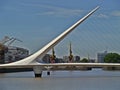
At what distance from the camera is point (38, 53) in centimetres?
4034

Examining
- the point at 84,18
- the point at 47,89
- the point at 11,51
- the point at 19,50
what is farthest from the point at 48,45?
the point at 19,50

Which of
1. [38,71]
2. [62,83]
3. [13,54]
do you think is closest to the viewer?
[62,83]

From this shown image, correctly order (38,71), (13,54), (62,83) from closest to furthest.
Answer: (62,83) → (38,71) → (13,54)

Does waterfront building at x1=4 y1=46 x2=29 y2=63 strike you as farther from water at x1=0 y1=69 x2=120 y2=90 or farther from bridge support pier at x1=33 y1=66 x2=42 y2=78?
water at x1=0 y1=69 x2=120 y2=90

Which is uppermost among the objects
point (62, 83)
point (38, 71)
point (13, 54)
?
point (13, 54)

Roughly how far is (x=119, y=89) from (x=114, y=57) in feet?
243

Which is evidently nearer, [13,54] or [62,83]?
[62,83]

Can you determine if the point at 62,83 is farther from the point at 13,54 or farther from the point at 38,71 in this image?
the point at 13,54

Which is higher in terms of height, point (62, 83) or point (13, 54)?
point (13, 54)

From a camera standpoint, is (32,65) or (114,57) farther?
(114,57)

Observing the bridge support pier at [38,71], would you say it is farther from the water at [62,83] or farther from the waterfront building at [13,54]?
the waterfront building at [13,54]

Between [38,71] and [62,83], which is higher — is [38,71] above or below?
above

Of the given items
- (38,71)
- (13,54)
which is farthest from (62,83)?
(13,54)

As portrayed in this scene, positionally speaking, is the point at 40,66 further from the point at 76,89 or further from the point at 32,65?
the point at 76,89
